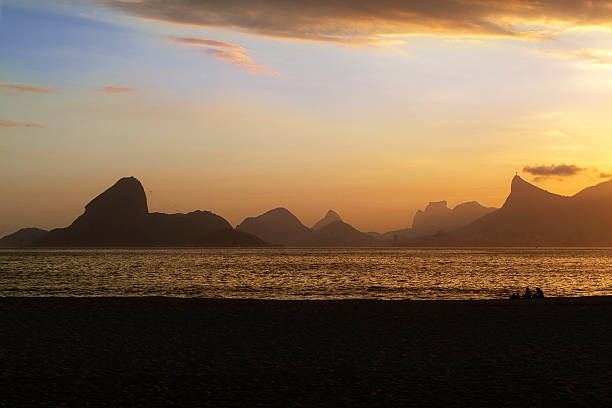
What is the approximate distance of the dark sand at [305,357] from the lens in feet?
41.3

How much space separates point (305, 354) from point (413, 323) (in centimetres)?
817

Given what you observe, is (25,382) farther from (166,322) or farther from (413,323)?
(413,323)

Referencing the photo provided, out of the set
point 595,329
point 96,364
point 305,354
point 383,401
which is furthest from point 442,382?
point 595,329

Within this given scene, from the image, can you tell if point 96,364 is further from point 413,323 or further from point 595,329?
point 595,329

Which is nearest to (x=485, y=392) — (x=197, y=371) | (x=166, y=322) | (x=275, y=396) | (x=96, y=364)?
(x=275, y=396)

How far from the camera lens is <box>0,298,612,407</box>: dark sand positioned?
496 inches

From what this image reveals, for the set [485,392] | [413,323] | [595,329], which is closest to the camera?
[485,392]

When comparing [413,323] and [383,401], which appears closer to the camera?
[383,401]

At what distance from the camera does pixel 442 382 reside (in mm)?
13852

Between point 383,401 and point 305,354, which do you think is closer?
point 383,401

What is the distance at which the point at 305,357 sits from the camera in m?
17.1

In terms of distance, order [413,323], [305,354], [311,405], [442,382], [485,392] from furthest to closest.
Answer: [413,323]
[305,354]
[442,382]
[485,392]
[311,405]

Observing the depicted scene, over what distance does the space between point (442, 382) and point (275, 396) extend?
4.24m

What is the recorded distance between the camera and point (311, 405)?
1191 centimetres
